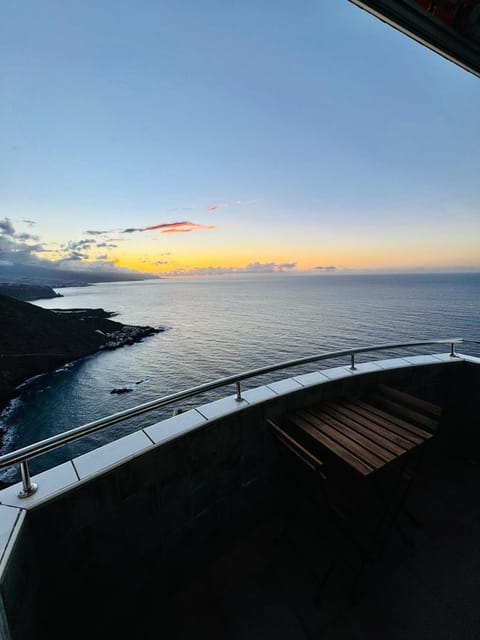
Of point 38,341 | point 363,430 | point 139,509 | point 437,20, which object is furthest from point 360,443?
point 38,341

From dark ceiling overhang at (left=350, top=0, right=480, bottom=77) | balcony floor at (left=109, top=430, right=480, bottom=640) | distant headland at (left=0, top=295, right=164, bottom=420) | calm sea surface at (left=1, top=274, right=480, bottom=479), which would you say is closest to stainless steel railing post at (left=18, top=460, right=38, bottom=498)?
balcony floor at (left=109, top=430, right=480, bottom=640)

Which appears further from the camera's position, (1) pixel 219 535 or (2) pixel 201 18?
(2) pixel 201 18

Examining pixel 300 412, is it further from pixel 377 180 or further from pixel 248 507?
pixel 377 180

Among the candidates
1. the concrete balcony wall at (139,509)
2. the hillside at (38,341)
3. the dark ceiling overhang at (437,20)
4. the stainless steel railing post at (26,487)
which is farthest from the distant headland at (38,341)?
the dark ceiling overhang at (437,20)

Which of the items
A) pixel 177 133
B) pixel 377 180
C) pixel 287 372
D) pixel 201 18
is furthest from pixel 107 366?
pixel 377 180

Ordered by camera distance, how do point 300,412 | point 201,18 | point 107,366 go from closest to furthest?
1. point 300,412
2. point 201,18
3. point 107,366

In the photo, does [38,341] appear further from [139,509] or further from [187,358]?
[139,509]
